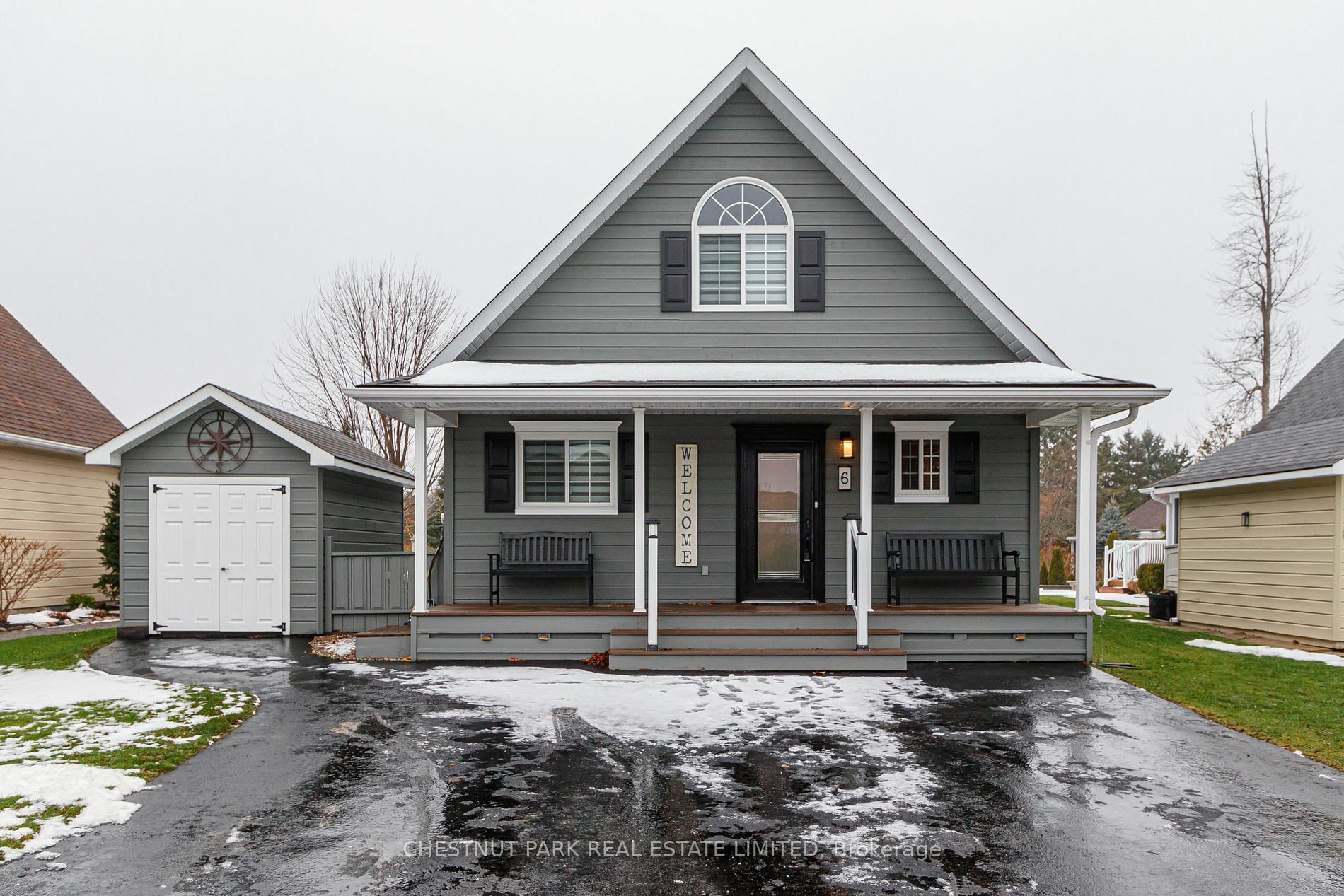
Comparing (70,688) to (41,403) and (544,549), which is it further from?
(41,403)

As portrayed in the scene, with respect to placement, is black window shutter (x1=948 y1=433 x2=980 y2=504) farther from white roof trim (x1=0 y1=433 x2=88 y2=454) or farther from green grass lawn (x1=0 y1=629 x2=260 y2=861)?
white roof trim (x1=0 y1=433 x2=88 y2=454)

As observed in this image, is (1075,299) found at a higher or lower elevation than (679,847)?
higher

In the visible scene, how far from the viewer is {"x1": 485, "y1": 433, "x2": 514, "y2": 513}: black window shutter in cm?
1020

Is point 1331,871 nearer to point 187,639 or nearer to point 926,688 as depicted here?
point 926,688

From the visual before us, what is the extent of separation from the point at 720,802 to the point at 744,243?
7496 mm

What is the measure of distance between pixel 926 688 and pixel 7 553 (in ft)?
44.0

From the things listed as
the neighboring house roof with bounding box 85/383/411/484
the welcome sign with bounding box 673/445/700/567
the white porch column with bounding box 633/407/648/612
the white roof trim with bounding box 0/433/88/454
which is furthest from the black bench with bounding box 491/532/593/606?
the white roof trim with bounding box 0/433/88/454

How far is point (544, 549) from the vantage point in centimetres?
1000

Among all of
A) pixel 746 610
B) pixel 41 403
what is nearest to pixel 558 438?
pixel 746 610

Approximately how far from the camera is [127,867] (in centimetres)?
365

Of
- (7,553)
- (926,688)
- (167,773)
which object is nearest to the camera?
(167,773)

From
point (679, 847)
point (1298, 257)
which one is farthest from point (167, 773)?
point (1298, 257)

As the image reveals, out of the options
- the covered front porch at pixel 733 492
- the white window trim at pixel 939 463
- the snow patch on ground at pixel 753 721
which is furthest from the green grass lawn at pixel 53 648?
the white window trim at pixel 939 463

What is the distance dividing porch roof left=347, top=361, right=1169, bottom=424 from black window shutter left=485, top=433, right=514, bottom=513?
81 centimetres
